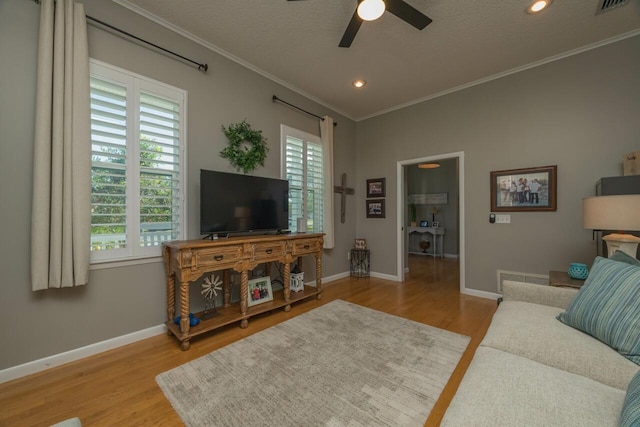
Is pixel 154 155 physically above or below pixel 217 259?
above

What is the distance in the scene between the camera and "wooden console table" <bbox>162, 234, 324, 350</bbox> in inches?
82.8

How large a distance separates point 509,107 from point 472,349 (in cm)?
301

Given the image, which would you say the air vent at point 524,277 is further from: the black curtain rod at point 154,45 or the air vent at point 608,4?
the black curtain rod at point 154,45

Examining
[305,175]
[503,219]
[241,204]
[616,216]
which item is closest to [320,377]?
[241,204]

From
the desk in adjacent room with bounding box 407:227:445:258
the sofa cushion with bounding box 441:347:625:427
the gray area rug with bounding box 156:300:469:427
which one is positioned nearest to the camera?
the sofa cushion with bounding box 441:347:625:427

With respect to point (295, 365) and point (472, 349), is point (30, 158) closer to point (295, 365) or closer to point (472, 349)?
point (295, 365)

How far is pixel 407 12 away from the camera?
1871 mm

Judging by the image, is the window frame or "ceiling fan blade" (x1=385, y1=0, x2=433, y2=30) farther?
the window frame

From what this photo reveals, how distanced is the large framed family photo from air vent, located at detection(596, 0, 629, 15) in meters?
1.47

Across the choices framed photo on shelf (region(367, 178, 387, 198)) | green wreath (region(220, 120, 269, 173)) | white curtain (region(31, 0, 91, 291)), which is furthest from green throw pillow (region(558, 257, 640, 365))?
white curtain (region(31, 0, 91, 291))

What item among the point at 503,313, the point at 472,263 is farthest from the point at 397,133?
the point at 503,313

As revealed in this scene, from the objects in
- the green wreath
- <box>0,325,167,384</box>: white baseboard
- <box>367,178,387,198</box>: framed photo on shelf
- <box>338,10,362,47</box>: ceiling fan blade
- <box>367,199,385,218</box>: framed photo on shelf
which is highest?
<box>338,10,362,47</box>: ceiling fan blade

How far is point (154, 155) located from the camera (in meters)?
2.36

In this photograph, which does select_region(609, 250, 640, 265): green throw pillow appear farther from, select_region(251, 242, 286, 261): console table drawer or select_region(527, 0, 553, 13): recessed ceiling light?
select_region(251, 242, 286, 261): console table drawer
